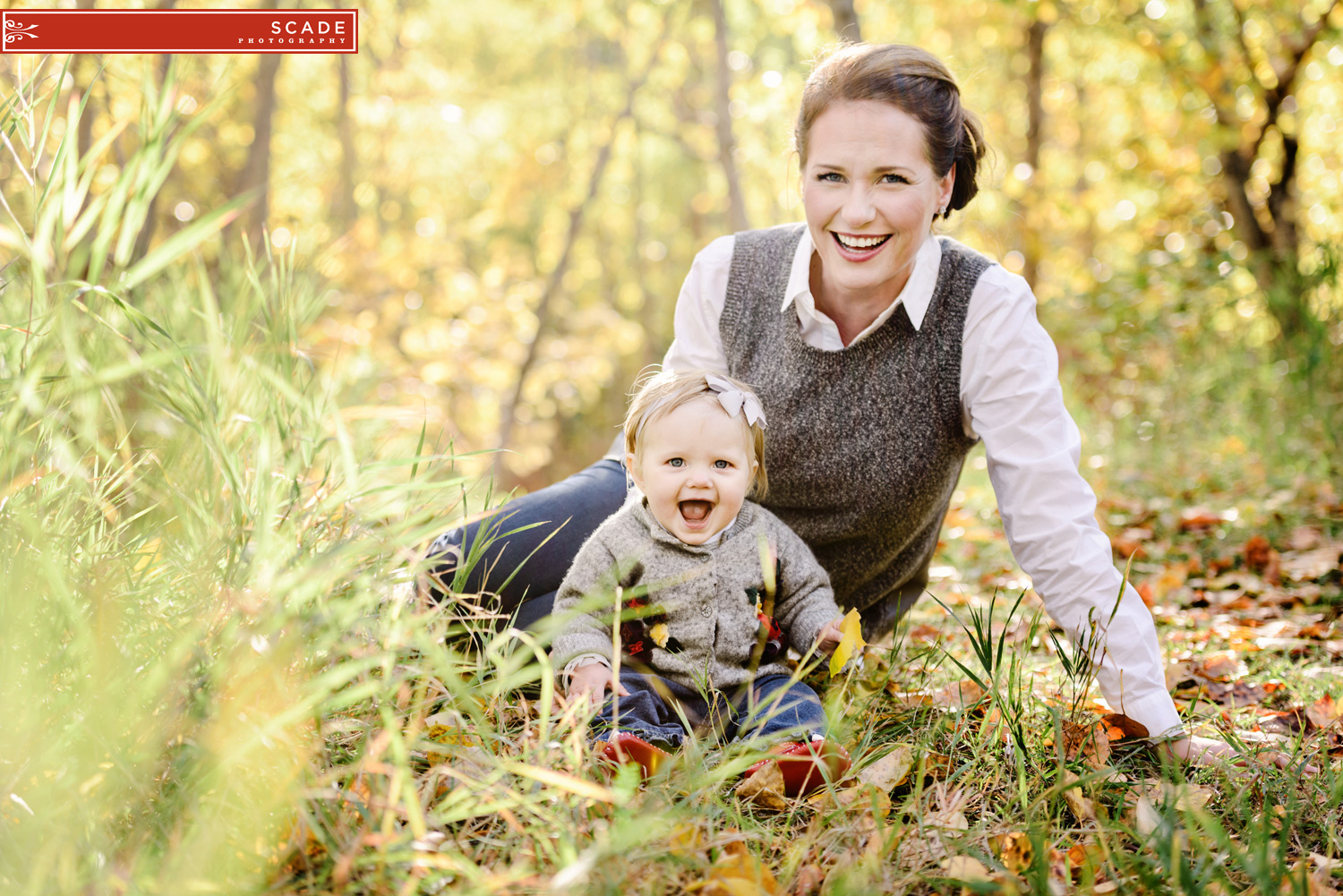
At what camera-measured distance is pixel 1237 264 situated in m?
5.02

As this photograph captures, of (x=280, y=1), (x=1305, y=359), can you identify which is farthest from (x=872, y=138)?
(x=280, y=1)

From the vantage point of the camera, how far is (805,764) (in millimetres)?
1427

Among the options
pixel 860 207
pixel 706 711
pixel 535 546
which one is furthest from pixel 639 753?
pixel 860 207

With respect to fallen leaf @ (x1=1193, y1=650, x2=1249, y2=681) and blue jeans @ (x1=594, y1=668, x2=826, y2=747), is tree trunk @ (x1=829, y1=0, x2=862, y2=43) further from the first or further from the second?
blue jeans @ (x1=594, y1=668, x2=826, y2=747)

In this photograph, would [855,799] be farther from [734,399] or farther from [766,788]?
[734,399]

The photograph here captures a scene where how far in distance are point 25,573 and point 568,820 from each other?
0.78 m

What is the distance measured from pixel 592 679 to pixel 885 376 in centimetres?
95

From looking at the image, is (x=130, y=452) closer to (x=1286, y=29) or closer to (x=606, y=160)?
(x=1286, y=29)

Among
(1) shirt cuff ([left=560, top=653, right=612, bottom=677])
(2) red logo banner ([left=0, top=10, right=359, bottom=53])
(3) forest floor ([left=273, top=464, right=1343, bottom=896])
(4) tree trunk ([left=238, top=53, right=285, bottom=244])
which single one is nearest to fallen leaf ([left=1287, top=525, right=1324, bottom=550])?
(3) forest floor ([left=273, top=464, right=1343, bottom=896])

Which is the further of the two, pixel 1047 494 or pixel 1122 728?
pixel 1047 494

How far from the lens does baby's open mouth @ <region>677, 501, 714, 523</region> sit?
181cm

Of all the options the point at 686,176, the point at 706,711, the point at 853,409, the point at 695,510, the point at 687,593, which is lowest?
the point at 706,711

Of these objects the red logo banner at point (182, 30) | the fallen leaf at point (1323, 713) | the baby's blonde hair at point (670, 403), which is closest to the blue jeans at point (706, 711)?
the baby's blonde hair at point (670, 403)

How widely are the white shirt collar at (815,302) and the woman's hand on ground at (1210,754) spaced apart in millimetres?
937
